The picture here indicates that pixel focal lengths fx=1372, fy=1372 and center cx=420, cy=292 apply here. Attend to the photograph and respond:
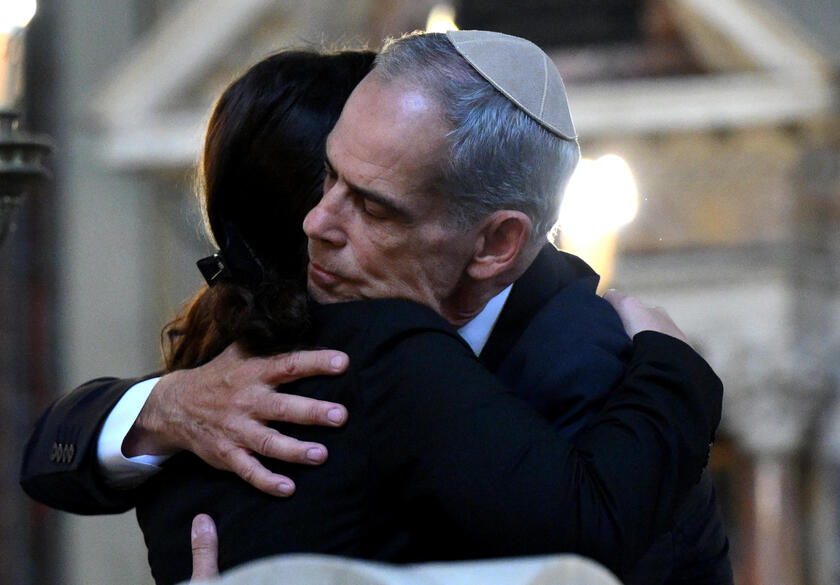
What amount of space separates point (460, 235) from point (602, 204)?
2.20 meters

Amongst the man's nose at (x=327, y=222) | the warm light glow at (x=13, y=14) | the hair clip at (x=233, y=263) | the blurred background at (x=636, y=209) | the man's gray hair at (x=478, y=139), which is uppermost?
the warm light glow at (x=13, y=14)

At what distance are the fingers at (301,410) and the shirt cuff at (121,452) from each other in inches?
10.5

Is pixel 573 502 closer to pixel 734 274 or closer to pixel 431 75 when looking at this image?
pixel 431 75

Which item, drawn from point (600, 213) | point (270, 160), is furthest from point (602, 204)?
point (270, 160)

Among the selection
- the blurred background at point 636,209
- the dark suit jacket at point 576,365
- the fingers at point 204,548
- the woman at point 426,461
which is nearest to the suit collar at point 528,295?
the dark suit jacket at point 576,365

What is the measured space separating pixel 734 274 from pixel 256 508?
6110mm

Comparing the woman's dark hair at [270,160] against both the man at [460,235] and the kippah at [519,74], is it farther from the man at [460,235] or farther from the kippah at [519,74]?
the kippah at [519,74]

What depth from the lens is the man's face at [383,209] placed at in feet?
5.28

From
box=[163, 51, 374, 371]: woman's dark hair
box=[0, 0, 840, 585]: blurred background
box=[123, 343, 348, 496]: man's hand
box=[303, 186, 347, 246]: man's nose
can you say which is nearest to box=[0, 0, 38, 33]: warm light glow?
box=[163, 51, 374, 371]: woman's dark hair

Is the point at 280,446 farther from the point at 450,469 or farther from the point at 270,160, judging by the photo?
the point at 270,160

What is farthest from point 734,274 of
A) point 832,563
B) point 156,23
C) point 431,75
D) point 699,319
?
point 431,75

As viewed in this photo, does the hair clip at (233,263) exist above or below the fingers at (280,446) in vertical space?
A: above

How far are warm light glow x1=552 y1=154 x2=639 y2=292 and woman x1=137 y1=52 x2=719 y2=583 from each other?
2190mm

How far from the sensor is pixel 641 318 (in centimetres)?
174
